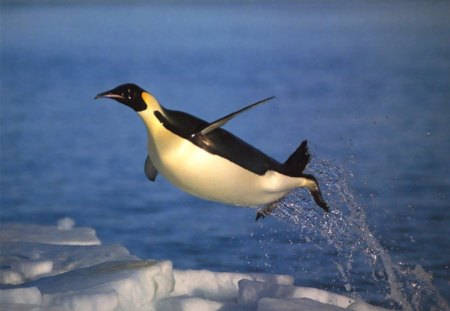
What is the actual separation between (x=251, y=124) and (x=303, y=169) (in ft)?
12.2

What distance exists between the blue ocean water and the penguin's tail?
278mm

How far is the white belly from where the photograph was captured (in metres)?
2.06

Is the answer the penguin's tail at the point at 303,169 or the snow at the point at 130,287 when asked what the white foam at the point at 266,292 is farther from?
the penguin's tail at the point at 303,169

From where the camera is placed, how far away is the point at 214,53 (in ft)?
24.7

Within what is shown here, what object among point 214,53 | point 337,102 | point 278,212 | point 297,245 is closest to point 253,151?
point 278,212

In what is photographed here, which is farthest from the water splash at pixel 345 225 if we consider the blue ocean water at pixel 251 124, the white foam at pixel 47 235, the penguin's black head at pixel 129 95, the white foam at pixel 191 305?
the white foam at pixel 47 235

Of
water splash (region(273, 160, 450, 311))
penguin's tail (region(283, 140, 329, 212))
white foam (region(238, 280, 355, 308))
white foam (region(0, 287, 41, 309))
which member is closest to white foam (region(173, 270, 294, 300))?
white foam (region(238, 280, 355, 308))

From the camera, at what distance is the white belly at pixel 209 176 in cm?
206

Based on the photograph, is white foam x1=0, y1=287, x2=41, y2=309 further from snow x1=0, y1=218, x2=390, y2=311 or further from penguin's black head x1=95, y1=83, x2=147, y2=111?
penguin's black head x1=95, y1=83, x2=147, y2=111

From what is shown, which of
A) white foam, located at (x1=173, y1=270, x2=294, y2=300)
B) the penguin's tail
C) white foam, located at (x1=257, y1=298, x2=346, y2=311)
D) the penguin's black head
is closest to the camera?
the penguin's black head

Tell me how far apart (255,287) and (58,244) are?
3.19 ft

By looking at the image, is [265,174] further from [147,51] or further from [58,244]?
[147,51]

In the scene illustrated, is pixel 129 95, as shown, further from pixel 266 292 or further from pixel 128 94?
pixel 266 292

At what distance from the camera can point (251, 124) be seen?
5.93m
